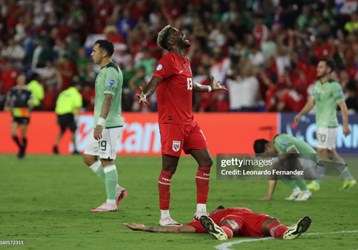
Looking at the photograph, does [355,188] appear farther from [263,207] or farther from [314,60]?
[314,60]

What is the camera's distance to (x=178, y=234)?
39.5 ft

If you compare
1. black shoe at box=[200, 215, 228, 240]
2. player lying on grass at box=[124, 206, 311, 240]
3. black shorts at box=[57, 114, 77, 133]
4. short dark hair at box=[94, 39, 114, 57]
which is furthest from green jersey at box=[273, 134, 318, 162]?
black shorts at box=[57, 114, 77, 133]

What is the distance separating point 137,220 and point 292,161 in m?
3.73

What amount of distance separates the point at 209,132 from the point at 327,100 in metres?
9.44

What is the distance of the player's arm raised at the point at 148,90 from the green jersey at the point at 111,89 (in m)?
2.02

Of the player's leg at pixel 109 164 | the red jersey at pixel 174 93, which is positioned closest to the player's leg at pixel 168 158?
the red jersey at pixel 174 93

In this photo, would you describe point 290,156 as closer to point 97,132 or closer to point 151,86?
point 97,132

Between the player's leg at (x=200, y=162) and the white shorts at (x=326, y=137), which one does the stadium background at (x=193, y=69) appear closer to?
the white shorts at (x=326, y=137)

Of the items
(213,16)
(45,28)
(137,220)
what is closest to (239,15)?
(213,16)

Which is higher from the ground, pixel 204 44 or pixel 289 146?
pixel 204 44

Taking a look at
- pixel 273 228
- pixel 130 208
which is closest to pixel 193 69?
pixel 130 208

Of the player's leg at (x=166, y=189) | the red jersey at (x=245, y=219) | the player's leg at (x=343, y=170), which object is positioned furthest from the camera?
the player's leg at (x=343, y=170)

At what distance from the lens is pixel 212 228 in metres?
11.3

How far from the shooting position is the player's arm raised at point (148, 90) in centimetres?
1236
